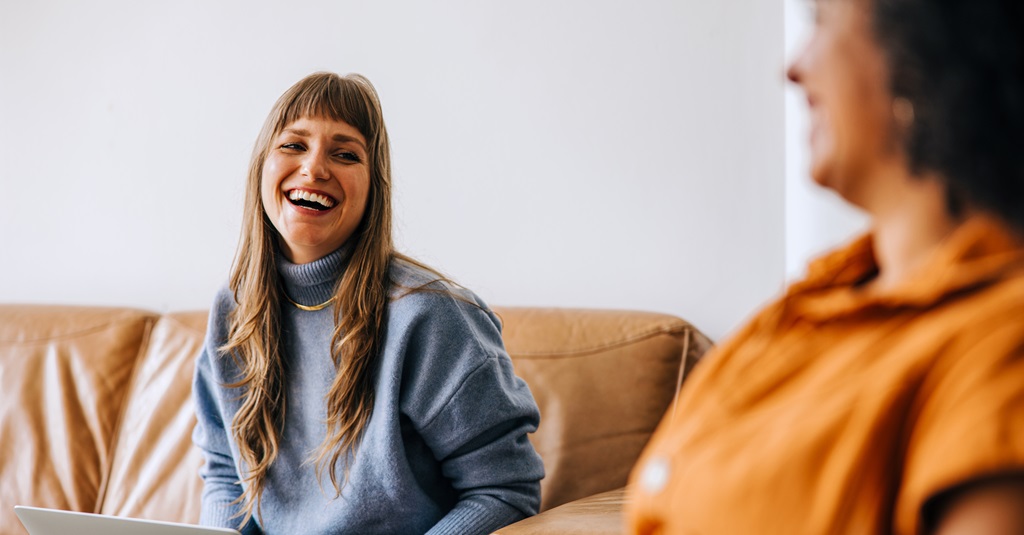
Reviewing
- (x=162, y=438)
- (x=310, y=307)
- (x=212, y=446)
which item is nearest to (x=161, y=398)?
(x=162, y=438)

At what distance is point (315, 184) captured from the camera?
1.54 metres

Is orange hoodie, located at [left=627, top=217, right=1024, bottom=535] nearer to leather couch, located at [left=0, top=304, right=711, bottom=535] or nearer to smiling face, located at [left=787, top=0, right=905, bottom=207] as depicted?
smiling face, located at [left=787, top=0, right=905, bottom=207]

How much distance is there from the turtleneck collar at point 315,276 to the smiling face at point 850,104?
40.1 inches

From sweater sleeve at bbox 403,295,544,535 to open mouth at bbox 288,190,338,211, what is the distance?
0.23 m

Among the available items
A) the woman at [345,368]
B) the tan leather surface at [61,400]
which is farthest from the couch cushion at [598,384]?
the tan leather surface at [61,400]

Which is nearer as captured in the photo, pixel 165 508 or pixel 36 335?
pixel 165 508

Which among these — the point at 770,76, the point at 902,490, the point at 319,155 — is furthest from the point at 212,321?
the point at 902,490

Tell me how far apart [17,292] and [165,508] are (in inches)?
36.9

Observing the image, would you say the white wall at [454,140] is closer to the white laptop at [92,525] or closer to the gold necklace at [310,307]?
the gold necklace at [310,307]

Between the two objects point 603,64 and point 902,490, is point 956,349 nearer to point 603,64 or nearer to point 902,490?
point 902,490

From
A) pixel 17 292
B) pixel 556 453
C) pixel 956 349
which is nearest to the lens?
pixel 956 349

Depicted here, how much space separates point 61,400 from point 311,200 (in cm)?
99

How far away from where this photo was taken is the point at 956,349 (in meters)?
0.57

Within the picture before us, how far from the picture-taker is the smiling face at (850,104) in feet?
2.06
